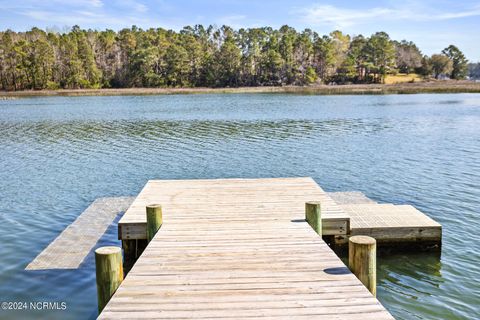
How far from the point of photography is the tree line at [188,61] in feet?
350

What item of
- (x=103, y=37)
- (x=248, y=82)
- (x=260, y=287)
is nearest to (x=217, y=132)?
(x=260, y=287)

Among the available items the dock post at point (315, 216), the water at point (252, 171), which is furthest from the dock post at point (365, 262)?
the dock post at point (315, 216)

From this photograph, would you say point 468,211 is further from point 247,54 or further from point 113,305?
point 247,54

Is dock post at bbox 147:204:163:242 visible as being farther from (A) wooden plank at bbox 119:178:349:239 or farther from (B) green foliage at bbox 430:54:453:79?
(B) green foliage at bbox 430:54:453:79

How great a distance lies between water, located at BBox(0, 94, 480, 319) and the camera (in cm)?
789

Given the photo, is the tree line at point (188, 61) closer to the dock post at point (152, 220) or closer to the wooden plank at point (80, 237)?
the wooden plank at point (80, 237)

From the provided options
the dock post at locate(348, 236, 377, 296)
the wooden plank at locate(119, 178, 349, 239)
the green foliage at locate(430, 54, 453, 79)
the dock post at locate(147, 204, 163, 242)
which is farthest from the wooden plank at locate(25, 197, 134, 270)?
the green foliage at locate(430, 54, 453, 79)

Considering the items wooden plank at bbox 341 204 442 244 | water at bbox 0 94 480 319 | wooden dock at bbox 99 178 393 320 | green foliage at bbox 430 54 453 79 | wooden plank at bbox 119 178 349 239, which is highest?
green foliage at bbox 430 54 453 79

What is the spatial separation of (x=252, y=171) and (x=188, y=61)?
3979 inches

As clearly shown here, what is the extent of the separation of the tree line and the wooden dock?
349 feet

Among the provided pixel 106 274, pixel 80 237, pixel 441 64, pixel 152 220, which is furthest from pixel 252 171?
pixel 441 64

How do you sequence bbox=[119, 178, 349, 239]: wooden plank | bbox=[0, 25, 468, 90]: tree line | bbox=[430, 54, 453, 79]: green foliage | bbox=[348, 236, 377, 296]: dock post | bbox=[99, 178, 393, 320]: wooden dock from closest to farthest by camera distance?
A: bbox=[99, 178, 393, 320]: wooden dock → bbox=[348, 236, 377, 296]: dock post → bbox=[119, 178, 349, 239]: wooden plank → bbox=[0, 25, 468, 90]: tree line → bbox=[430, 54, 453, 79]: green foliage

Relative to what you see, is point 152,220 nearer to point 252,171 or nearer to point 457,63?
point 252,171

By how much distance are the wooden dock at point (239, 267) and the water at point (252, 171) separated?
1732 millimetres
